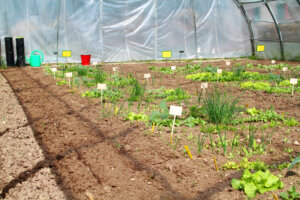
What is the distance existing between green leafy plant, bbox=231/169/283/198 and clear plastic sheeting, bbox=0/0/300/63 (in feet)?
24.7

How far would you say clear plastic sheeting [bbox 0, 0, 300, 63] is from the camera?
8.17m

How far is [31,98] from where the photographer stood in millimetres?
3697

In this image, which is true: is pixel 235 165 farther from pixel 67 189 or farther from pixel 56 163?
pixel 56 163

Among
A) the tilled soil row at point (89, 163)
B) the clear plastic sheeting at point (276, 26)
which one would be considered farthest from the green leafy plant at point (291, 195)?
the clear plastic sheeting at point (276, 26)

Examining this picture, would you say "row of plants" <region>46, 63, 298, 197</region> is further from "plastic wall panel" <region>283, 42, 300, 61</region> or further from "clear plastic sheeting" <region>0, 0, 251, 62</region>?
"plastic wall panel" <region>283, 42, 300, 61</region>

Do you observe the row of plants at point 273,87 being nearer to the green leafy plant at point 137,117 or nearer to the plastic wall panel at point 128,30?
the green leafy plant at point 137,117

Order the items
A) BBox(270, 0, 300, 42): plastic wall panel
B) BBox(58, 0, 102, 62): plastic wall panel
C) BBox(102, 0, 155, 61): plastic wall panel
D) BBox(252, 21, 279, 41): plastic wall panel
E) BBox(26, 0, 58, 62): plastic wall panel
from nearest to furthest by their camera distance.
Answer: BBox(26, 0, 58, 62): plastic wall panel, BBox(270, 0, 300, 42): plastic wall panel, BBox(58, 0, 102, 62): plastic wall panel, BBox(102, 0, 155, 61): plastic wall panel, BBox(252, 21, 279, 41): plastic wall panel

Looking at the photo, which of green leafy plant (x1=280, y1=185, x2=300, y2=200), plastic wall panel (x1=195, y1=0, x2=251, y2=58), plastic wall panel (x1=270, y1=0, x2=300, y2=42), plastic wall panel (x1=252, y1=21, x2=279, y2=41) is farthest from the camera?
plastic wall panel (x1=195, y1=0, x2=251, y2=58)

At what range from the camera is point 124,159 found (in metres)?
1.93

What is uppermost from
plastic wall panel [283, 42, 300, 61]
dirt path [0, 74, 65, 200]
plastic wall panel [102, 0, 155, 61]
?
plastic wall panel [102, 0, 155, 61]

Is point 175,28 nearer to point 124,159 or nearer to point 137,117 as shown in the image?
point 137,117

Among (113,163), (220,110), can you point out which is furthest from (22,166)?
(220,110)

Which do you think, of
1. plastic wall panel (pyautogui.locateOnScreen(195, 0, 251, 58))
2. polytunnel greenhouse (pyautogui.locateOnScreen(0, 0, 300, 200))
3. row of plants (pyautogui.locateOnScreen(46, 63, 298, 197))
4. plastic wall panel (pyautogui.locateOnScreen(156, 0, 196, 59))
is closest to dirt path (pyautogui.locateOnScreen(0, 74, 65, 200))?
polytunnel greenhouse (pyautogui.locateOnScreen(0, 0, 300, 200))

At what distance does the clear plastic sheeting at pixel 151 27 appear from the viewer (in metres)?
8.17
